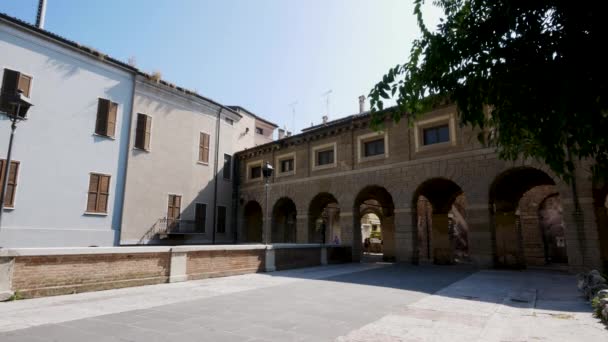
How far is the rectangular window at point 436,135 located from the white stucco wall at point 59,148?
16205 millimetres

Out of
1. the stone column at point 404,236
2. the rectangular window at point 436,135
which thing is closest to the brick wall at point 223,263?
the stone column at point 404,236

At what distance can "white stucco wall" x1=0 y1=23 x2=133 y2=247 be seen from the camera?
15469mm

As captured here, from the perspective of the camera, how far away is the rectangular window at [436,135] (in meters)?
17.1

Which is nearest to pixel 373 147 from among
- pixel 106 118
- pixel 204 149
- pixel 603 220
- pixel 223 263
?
pixel 603 220

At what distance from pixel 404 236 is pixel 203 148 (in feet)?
46.7

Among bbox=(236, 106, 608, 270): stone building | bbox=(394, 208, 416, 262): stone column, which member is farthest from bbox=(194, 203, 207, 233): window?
bbox=(394, 208, 416, 262): stone column

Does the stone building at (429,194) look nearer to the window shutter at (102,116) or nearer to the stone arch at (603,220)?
the stone arch at (603,220)

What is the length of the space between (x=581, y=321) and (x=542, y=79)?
5471mm

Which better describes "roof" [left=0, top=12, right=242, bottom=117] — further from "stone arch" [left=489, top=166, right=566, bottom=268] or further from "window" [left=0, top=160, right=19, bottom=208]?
"stone arch" [left=489, top=166, right=566, bottom=268]

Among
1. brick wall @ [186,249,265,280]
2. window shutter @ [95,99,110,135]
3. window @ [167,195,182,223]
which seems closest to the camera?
brick wall @ [186,249,265,280]

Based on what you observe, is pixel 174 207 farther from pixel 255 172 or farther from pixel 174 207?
pixel 255 172

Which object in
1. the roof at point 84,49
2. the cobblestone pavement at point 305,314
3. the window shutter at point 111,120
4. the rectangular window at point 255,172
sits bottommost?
the cobblestone pavement at point 305,314

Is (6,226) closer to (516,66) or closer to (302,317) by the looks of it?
(302,317)

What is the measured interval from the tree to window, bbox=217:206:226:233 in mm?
22289
